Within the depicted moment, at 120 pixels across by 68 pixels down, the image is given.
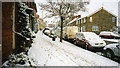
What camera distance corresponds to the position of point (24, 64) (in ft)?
14.9

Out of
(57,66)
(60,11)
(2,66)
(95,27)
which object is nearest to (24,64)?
(2,66)

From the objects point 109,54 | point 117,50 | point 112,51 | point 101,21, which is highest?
point 101,21

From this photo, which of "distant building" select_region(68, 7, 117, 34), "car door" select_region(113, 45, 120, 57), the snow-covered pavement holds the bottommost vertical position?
the snow-covered pavement

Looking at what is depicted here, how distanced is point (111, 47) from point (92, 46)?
2667 mm

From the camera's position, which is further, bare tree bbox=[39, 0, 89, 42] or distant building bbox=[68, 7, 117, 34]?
distant building bbox=[68, 7, 117, 34]

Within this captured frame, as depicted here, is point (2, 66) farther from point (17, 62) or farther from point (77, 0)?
point (77, 0)

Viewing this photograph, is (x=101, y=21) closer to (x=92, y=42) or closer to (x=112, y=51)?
(x=92, y=42)

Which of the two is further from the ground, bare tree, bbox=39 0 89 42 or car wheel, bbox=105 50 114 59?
bare tree, bbox=39 0 89 42

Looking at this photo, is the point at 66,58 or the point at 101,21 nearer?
the point at 66,58

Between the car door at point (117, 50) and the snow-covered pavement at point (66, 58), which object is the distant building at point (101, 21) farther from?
the car door at point (117, 50)

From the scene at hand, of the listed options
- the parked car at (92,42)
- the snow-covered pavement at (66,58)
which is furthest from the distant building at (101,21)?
the snow-covered pavement at (66,58)

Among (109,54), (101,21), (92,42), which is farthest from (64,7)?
(101,21)

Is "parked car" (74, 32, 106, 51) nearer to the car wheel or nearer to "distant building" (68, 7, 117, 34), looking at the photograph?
the car wheel

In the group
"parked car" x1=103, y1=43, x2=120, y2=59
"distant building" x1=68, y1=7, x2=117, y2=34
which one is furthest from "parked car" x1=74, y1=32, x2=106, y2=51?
"distant building" x1=68, y1=7, x2=117, y2=34
